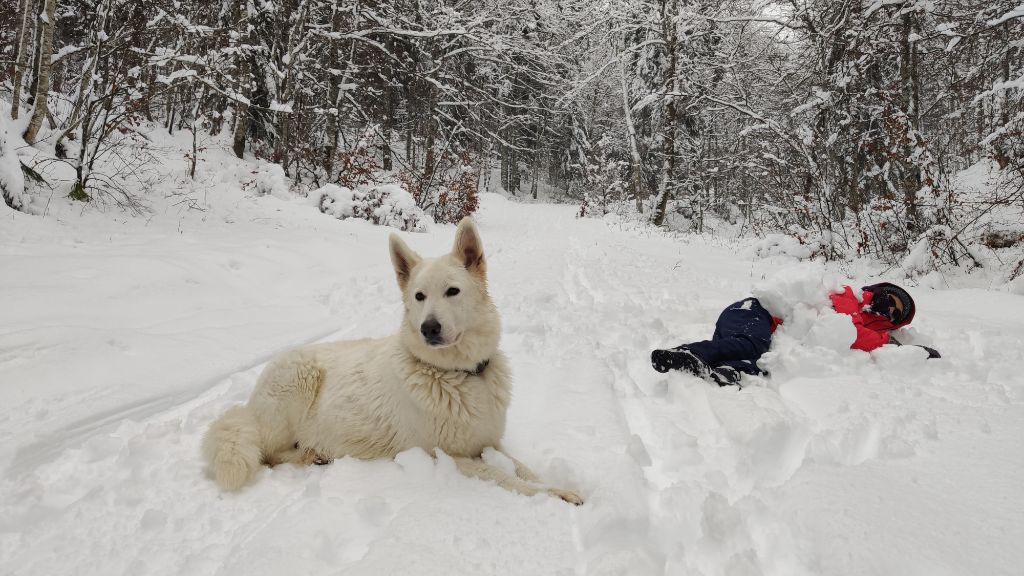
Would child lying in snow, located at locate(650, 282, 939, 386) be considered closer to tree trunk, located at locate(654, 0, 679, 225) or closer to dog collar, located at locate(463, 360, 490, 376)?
dog collar, located at locate(463, 360, 490, 376)

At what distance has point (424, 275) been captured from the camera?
107 inches

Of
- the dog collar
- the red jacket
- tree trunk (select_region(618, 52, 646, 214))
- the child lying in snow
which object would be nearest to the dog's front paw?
the dog collar

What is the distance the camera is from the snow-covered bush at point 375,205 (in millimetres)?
12398

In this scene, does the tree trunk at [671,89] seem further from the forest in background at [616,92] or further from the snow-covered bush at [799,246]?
the snow-covered bush at [799,246]

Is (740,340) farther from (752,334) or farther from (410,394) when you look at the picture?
(410,394)

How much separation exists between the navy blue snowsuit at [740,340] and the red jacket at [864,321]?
26.8 inches

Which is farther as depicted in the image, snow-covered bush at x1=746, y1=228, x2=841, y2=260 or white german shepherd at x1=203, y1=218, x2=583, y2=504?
snow-covered bush at x1=746, y1=228, x2=841, y2=260

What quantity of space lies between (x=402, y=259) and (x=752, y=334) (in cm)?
299

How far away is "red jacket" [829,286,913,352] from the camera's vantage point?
4.04 metres

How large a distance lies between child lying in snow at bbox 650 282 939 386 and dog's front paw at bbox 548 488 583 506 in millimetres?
1690

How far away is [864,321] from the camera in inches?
170

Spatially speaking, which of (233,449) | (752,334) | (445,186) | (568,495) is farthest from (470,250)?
(445,186)

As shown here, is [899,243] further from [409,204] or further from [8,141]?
[8,141]

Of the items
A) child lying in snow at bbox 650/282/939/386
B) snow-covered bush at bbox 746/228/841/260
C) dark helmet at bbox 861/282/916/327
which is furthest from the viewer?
snow-covered bush at bbox 746/228/841/260
